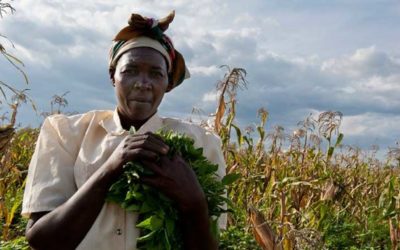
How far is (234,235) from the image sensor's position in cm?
387

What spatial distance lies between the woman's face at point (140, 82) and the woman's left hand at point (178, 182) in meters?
0.26

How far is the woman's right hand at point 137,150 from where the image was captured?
1693 mm

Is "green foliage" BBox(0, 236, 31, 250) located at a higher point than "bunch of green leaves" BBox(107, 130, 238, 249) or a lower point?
lower

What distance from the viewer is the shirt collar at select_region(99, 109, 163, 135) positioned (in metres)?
1.99

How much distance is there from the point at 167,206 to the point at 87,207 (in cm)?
23

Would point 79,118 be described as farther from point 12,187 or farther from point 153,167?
point 12,187

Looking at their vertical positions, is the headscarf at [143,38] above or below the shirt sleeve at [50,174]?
above

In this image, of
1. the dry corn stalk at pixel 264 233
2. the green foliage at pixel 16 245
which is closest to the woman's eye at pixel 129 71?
the dry corn stalk at pixel 264 233

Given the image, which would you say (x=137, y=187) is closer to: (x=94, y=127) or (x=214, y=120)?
(x=94, y=127)

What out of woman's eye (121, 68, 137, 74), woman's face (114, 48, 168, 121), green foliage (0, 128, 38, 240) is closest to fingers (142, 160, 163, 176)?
woman's face (114, 48, 168, 121)

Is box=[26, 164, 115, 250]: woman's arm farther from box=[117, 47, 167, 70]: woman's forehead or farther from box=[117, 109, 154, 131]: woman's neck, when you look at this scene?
box=[117, 47, 167, 70]: woman's forehead

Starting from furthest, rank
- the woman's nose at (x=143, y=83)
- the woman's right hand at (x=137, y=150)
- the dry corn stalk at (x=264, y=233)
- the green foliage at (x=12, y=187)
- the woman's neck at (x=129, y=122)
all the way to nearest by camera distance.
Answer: the green foliage at (x=12, y=187)
the dry corn stalk at (x=264, y=233)
the woman's neck at (x=129, y=122)
the woman's nose at (x=143, y=83)
the woman's right hand at (x=137, y=150)

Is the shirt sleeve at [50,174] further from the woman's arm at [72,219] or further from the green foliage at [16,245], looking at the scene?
the green foliage at [16,245]

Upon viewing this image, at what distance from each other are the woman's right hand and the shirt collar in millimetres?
229
